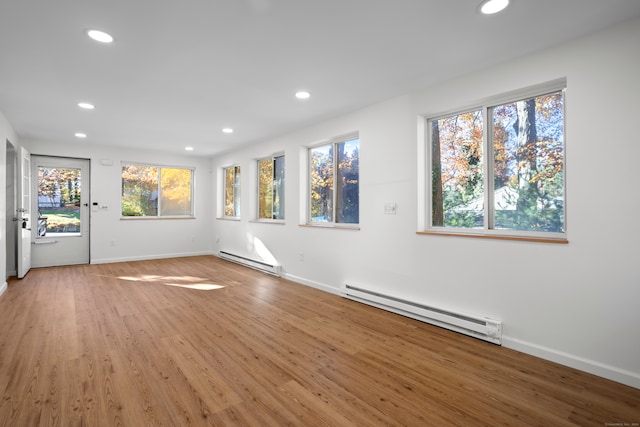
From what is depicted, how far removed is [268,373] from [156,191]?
20.5 ft

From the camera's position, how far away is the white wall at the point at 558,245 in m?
2.17

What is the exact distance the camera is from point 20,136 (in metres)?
5.57

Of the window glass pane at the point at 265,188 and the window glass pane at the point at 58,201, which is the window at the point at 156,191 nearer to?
the window glass pane at the point at 58,201

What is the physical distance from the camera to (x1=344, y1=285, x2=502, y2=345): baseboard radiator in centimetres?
275

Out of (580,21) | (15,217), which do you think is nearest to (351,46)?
(580,21)

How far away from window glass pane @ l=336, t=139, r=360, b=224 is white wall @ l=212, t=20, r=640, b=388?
43cm

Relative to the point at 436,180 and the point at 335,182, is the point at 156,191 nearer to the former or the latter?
the point at 335,182

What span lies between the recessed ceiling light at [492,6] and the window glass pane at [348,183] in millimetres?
2265

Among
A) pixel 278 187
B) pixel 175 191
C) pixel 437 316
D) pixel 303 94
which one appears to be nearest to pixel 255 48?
pixel 303 94

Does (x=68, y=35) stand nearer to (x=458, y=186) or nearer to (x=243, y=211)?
(x=458, y=186)

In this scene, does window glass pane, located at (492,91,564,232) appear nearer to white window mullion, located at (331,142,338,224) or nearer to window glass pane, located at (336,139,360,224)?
window glass pane, located at (336,139,360,224)

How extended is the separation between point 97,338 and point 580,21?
14.6 feet

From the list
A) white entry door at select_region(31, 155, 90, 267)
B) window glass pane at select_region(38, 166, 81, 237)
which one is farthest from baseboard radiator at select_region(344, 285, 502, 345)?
window glass pane at select_region(38, 166, 81, 237)

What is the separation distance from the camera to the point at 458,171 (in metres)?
3.22
